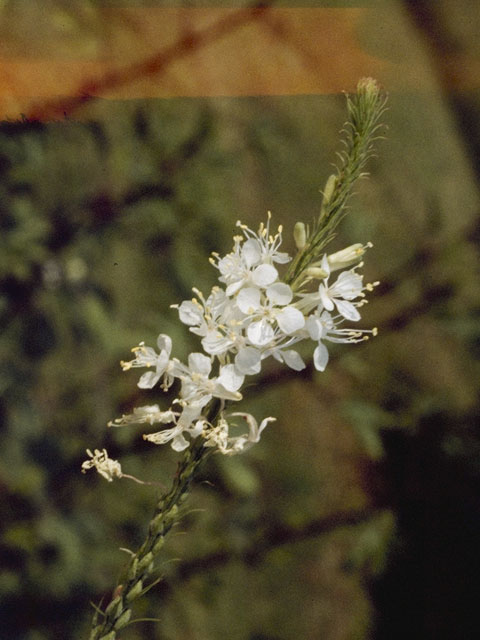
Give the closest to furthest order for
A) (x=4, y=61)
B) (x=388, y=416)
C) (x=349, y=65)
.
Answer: (x=4, y=61)
(x=349, y=65)
(x=388, y=416)

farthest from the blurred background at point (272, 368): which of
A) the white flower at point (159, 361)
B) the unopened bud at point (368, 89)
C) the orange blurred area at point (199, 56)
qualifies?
the unopened bud at point (368, 89)

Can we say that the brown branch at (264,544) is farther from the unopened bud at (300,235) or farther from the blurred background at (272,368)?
the unopened bud at (300,235)

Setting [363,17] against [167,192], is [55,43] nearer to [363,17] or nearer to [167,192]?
[167,192]

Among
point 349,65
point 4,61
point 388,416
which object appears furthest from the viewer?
point 388,416

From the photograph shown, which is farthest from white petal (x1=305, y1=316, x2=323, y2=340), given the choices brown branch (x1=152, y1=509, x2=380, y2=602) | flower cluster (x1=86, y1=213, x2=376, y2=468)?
brown branch (x1=152, y1=509, x2=380, y2=602)

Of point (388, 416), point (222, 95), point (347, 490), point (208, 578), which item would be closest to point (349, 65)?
point (222, 95)

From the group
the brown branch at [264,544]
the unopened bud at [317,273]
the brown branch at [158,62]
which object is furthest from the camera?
the brown branch at [264,544]
